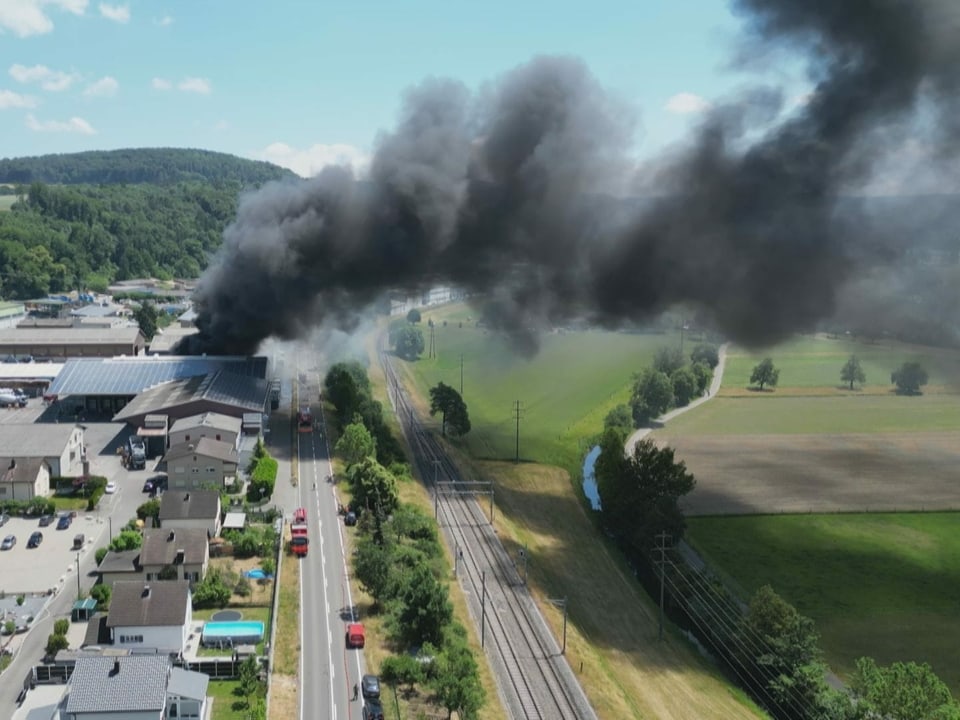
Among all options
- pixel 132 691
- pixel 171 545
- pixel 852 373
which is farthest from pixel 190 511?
pixel 852 373

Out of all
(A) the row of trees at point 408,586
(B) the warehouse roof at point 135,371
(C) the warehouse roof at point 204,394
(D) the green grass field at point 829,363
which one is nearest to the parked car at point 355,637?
→ (A) the row of trees at point 408,586

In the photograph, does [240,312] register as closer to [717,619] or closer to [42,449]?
[42,449]

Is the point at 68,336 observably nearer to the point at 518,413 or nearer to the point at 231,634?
the point at 518,413

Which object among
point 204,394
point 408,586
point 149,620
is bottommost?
point 149,620

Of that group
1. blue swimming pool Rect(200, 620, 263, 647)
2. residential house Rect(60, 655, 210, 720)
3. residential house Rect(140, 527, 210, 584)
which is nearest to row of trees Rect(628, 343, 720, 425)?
residential house Rect(140, 527, 210, 584)

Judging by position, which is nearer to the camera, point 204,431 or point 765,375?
point 204,431

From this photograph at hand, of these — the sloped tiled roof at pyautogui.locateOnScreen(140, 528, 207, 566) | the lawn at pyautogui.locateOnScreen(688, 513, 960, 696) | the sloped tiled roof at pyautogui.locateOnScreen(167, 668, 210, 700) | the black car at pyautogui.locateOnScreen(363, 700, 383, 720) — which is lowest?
the lawn at pyautogui.locateOnScreen(688, 513, 960, 696)

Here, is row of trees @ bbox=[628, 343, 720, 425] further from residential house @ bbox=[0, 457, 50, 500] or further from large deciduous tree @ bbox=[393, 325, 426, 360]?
residential house @ bbox=[0, 457, 50, 500]
